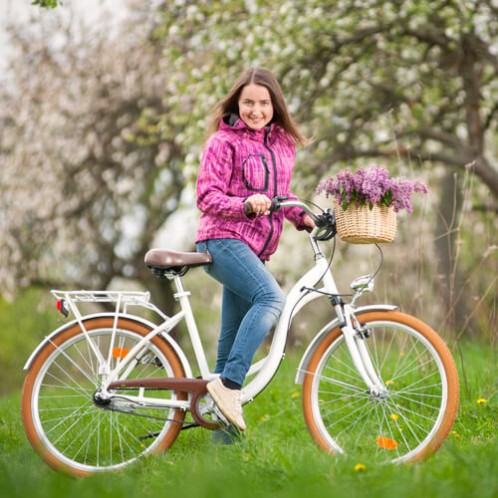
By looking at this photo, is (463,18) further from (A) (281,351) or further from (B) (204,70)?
(A) (281,351)

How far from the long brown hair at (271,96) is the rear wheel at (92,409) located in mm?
1037

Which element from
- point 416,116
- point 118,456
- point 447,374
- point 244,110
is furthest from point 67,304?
point 416,116

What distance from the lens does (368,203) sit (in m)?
3.25

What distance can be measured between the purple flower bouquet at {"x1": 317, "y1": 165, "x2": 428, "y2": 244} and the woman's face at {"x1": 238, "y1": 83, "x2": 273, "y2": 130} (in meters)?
0.44

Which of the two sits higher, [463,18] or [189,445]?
[463,18]

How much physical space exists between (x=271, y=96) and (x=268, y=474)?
1652 millimetres

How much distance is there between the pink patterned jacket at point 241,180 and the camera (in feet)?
11.2

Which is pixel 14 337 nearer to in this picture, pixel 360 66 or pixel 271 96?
pixel 360 66

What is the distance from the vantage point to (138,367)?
366 cm

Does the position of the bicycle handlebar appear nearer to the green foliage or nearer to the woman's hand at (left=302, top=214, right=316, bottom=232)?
the woman's hand at (left=302, top=214, right=316, bottom=232)

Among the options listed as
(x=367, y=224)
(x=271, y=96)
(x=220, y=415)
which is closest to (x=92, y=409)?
(x=220, y=415)

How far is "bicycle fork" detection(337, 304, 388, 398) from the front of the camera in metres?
3.30

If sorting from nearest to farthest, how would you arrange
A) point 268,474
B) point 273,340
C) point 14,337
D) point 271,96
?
point 268,474
point 273,340
point 271,96
point 14,337

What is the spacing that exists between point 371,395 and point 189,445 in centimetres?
101
